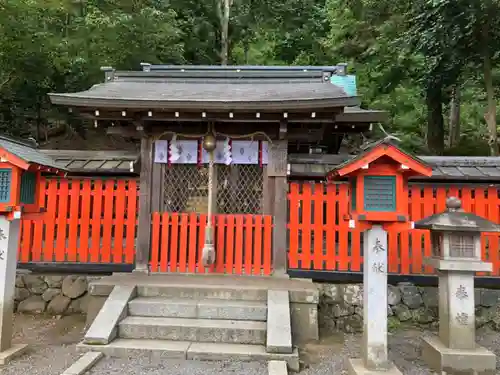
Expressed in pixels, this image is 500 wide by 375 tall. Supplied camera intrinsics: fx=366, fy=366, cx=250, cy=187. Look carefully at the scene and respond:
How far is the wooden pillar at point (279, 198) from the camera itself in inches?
260

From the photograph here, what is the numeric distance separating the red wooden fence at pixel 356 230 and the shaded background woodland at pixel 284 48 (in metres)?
5.70

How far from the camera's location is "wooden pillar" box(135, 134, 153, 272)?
6.71 meters

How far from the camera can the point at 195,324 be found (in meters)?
5.18

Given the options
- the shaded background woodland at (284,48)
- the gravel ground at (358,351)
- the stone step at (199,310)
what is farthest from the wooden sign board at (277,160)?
the shaded background woodland at (284,48)

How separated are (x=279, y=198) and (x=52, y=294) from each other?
14.8 feet

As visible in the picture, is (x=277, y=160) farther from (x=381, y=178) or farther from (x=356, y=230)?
(x=381, y=178)

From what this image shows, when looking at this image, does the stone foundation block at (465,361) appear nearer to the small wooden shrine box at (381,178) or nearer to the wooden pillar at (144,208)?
the small wooden shrine box at (381,178)

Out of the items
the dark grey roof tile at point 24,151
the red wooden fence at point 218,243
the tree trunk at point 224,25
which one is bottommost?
the red wooden fence at point 218,243

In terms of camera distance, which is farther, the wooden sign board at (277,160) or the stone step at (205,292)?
the wooden sign board at (277,160)

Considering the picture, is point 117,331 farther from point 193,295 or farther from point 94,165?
point 94,165

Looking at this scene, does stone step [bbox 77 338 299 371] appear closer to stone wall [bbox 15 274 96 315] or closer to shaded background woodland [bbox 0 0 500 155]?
stone wall [bbox 15 274 96 315]

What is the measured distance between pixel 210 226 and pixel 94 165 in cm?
285

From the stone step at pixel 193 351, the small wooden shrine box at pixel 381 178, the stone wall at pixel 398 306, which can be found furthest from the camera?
the stone wall at pixel 398 306

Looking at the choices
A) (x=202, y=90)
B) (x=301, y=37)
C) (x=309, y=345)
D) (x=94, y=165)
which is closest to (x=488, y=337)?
(x=309, y=345)
